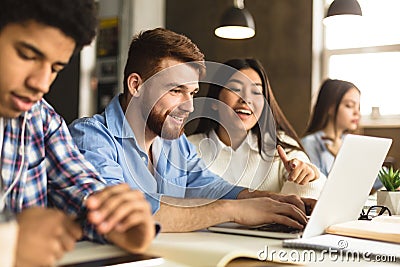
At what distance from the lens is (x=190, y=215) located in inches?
57.2

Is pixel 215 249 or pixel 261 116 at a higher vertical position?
pixel 261 116

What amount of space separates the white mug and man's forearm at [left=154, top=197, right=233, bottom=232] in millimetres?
742

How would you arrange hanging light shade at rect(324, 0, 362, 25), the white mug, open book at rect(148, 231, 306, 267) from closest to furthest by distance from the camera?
the white mug, open book at rect(148, 231, 306, 267), hanging light shade at rect(324, 0, 362, 25)

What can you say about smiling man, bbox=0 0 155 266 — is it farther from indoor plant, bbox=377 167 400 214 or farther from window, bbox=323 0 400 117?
window, bbox=323 0 400 117

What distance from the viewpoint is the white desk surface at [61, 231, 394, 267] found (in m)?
1.07

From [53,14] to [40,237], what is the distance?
0.37m

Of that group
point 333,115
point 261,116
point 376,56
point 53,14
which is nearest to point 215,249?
point 53,14

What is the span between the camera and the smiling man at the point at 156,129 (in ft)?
5.50

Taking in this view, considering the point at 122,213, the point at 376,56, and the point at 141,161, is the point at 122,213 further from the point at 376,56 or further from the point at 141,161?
the point at 376,56

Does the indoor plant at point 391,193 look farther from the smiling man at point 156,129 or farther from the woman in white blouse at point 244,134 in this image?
the woman in white blouse at point 244,134

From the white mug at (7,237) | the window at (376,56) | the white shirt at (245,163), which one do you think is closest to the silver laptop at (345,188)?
the white mug at (7,237)

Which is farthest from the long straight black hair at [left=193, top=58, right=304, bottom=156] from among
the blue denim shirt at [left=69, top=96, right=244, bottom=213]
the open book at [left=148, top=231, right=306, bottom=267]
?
the open book at [left=148, top=231, right=306, bottom=267]

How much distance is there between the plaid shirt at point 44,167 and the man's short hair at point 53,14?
319mm

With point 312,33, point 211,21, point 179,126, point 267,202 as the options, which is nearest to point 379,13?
point 312,33
